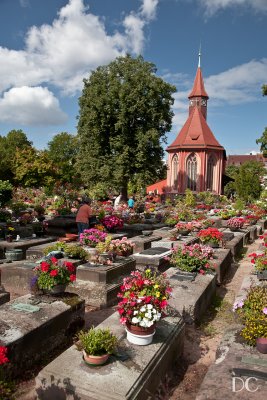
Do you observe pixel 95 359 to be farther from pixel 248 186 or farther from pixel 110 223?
pixel 248 186

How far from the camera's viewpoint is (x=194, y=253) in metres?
7.80

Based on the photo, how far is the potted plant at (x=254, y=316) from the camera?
429 centimetres

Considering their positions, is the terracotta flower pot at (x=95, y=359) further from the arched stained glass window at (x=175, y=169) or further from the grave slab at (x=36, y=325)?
the arched stained glass window at (x=175, y=169)

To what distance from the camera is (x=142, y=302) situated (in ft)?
13.8

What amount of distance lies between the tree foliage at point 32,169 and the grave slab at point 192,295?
39218 millimetres

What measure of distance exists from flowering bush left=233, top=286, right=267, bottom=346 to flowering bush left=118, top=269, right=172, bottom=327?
1.13 metres

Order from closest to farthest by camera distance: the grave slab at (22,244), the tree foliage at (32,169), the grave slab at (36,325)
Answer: the grave slab at (36,325)
the grave slab at (22,244)
the tree foliage at (32,169)

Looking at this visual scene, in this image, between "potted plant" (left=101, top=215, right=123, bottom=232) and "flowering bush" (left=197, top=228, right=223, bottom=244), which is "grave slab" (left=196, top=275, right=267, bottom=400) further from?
"potted plant" (left=101, top=215, right=123, bottom=232)

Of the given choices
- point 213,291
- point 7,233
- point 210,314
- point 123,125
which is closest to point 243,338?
point 210,314

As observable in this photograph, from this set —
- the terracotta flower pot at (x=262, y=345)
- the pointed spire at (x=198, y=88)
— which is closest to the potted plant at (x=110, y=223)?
the terracotta flower pot at (x=262, y=345)

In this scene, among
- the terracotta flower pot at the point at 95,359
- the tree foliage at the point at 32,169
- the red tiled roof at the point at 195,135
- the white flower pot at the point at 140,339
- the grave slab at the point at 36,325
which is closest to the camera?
the terracotta flower pot at the point at 95,359

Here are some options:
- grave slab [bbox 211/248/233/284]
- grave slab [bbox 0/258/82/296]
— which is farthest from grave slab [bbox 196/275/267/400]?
grave slab [bbox 0/258/82/296]

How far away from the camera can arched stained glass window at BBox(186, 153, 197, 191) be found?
162 feet

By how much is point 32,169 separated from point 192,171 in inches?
868
